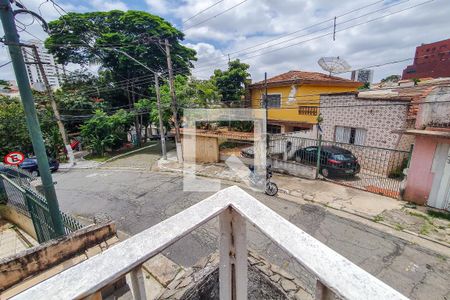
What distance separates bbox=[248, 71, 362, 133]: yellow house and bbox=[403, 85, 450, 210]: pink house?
6353 millimetres

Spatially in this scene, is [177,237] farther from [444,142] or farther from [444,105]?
[444,105]

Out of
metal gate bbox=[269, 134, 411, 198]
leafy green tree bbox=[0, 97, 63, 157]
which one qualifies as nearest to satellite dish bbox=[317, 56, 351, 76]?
metal gate bbox=[269, 134, 411, 198]

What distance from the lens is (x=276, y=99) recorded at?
16.0m

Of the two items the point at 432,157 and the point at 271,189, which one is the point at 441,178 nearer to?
the point at 432,157

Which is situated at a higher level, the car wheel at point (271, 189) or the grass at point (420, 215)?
the car wheel at point (271, 189)

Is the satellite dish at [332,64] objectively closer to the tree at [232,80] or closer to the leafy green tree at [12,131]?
the tree at [232,80]

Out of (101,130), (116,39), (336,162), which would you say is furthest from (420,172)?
(116,39)

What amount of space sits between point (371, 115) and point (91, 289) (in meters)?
12.7

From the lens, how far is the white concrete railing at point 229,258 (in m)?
0.67

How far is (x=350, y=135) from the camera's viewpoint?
38.4ft

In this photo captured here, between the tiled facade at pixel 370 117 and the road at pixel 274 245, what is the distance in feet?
19.5

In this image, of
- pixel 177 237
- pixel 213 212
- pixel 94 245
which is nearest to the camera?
pixel 177 237

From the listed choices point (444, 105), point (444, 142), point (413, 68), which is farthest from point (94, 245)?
point (413, 68)

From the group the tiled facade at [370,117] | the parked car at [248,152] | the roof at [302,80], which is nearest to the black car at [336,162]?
the tiled facade at [370,117]
